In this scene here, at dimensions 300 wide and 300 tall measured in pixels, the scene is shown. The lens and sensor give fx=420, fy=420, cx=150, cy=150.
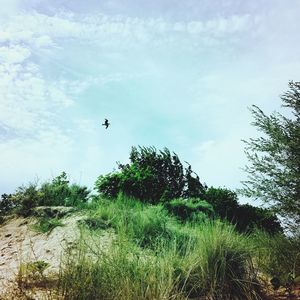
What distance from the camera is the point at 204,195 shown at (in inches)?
569

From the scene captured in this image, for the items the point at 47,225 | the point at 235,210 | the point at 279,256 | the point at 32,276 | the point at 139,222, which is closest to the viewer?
the point at 32,276

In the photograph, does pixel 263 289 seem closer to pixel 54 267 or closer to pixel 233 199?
pixel 54 267

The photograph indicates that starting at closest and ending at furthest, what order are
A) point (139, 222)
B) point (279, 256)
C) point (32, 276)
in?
1. point (32, 276)
2. point (279, 256)
3. point (139, 222)

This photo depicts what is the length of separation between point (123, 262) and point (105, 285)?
0.62m

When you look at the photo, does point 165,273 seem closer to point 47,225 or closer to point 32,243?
point 32,243

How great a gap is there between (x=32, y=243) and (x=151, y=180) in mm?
5696

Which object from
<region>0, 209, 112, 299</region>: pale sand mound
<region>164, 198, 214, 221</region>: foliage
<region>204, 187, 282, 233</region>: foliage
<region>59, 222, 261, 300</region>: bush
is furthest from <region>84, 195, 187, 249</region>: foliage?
<region>204, 187, 282, 233</region>: foliage

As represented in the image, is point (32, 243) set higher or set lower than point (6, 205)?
lower

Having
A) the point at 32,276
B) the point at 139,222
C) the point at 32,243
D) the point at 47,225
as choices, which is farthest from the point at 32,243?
the point at 32,276

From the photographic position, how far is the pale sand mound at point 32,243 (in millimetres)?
7469

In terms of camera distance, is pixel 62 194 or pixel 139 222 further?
pixel 62 194

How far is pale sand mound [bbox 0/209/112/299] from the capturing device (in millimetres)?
7469

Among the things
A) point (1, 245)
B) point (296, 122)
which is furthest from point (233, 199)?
point (1, 245)

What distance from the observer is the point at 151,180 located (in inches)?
538
